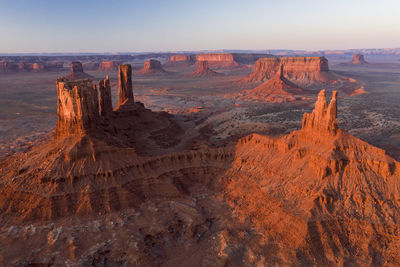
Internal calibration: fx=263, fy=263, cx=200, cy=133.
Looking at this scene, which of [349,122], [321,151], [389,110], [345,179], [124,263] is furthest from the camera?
[389,110]

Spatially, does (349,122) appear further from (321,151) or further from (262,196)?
(262,196)

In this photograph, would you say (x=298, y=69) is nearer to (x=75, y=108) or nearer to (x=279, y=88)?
(x=279, y=88)

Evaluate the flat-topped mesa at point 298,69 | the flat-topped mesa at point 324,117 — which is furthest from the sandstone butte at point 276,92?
the flat-topped mesa at point 324,117

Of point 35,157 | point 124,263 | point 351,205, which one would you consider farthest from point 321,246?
point 35,157

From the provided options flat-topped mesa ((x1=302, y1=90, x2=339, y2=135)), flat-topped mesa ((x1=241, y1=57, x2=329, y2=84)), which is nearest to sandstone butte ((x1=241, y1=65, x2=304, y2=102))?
flat-topped mesa ((x1=241, y1=57, x2=329, y2=84))

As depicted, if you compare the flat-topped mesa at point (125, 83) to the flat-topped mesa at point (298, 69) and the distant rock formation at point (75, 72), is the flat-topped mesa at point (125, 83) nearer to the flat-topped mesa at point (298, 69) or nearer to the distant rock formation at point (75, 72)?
the flat-topped mesa at point (298, 69)

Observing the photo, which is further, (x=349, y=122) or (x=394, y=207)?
(x=349, y=122)
